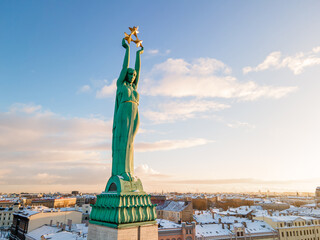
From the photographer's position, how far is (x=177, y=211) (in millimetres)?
78062

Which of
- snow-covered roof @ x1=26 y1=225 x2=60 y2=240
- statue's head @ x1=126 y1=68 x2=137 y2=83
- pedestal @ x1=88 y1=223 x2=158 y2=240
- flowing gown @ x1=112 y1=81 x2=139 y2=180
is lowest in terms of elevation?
snow-covered roof @ x1=26 y1=225 x2=60 y2=240

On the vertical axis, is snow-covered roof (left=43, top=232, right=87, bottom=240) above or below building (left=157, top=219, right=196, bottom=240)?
above

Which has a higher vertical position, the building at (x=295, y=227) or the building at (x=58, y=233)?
the building at (x=58, y=233)

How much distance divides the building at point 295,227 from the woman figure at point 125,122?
54372mm

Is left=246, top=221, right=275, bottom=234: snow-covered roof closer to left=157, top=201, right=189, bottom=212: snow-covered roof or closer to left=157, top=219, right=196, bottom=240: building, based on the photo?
left=157, top=219, right=196, bottom=240: building

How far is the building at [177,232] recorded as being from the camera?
48750 mm

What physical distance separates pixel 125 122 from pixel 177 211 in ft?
216

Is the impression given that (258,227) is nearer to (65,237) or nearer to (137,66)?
(65,237)

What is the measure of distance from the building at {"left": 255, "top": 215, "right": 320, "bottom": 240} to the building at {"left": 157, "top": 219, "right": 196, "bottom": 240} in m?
22.6

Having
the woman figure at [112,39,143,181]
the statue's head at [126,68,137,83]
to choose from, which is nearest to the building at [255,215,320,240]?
the woman figure at [112,39,143,181]

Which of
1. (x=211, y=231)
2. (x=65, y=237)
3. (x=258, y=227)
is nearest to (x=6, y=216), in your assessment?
(x=65, y=237)

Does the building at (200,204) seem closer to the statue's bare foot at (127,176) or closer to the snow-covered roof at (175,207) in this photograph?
the snow-covered roof at (175,207)

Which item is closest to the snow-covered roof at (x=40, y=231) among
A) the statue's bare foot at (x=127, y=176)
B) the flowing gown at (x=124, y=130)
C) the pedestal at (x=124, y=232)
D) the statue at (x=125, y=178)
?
the pedestal at (x=124, y=232)

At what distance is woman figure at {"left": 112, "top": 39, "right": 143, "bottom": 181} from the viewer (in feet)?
62.0
